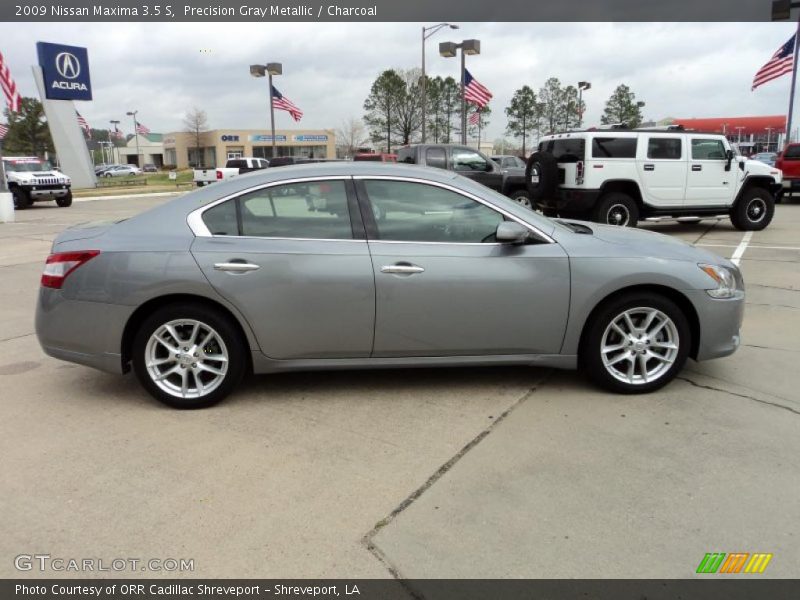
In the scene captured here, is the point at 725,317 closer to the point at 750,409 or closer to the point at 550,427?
the point at 750,409

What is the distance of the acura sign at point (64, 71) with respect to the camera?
35031 mm

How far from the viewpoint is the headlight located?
A: 414 cm

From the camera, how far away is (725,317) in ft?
13.7

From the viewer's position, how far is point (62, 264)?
3.98 m

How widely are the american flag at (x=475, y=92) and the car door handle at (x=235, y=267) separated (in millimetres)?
22903

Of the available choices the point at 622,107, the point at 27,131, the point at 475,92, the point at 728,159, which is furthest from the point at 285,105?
the point at 27,131

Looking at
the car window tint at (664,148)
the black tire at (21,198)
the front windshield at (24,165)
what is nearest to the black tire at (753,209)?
the car window tint at (664,148)

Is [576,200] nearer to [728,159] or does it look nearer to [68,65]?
[728,159]

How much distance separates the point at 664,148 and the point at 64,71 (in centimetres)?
3604

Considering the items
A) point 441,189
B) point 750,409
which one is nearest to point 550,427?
point 750,409

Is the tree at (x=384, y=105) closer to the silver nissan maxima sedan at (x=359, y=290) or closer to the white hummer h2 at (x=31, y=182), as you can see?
the white hummer h2 at (x=31, y=182)

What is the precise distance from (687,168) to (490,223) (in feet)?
32.4

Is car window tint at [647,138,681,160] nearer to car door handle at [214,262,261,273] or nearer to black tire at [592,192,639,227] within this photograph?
black tire at [592,192,639,227]

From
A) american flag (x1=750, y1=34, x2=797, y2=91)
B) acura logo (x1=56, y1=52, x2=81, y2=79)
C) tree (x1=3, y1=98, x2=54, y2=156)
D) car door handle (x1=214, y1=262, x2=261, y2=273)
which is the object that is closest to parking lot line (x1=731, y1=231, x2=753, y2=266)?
car door handle (x1=214, y1=262, x2=261, y2=273)
